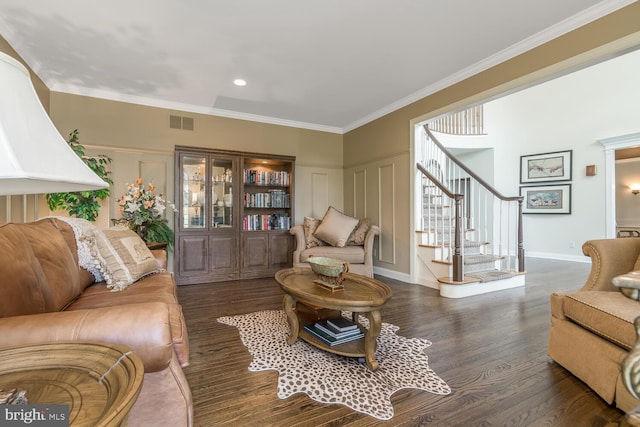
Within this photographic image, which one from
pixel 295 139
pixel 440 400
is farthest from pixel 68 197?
pixel 440 400

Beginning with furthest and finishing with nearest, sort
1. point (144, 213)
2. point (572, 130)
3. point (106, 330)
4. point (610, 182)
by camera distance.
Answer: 1. point (572, 130)
2. point (610, 182)
3. point (144, 213)
4. point (106, 330)

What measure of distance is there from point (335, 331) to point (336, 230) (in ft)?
8.03

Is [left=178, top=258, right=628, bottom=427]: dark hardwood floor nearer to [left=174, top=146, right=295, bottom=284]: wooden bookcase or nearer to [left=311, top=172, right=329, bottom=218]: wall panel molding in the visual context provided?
[left=174, top=146, right=295, bottom=284]: wooden bookcase

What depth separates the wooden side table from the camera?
0.63 meters

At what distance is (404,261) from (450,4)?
3.16 m

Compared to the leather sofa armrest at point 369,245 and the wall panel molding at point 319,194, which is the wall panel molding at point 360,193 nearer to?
the wall panel molding at point 319,194

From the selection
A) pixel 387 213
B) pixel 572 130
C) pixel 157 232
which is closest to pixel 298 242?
pixel 387 213

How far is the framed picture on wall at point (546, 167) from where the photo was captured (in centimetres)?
641

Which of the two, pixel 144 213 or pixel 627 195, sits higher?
pixel 627 195

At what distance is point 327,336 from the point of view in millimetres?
2102

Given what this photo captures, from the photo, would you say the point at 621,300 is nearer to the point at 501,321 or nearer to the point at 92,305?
the point at 501,321

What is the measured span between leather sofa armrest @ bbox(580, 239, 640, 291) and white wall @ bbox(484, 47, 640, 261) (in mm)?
5107

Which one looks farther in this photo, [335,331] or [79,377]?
[335,331]

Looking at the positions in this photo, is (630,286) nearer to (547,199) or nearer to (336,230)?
(336,230)
